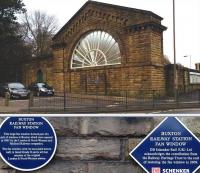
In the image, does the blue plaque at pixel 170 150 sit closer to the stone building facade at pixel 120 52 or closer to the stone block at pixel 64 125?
the stone block at pixel 64 125

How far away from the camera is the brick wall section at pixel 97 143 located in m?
5.01

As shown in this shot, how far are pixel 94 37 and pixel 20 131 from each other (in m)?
43.2

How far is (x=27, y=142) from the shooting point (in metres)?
4.98

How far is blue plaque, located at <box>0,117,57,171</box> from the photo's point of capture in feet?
16.4

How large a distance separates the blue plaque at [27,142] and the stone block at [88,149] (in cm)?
15

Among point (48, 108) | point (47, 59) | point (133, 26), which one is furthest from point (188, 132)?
point (47, 59)

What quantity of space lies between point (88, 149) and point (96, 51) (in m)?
43.0

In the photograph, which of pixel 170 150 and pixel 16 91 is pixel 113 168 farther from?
pixel 16 91

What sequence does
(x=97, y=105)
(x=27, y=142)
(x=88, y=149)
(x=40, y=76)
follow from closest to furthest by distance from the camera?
(x=27, y=142) < (x=88, y=149) < (x=97, y=105) < (x=40, y=76)

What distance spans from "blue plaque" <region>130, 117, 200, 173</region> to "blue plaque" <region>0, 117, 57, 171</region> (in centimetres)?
113

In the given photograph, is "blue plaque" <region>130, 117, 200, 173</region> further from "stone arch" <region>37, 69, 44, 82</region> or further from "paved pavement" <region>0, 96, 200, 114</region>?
"stone arch" <region>37, 69, 44, 82</region>

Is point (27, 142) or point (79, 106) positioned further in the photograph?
point (79, 106)

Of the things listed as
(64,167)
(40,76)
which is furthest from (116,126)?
(40,76)

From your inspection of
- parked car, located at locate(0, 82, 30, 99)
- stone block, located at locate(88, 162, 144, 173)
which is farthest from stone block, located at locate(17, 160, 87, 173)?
parked car, located at locate(0, 82, 30, 99)
